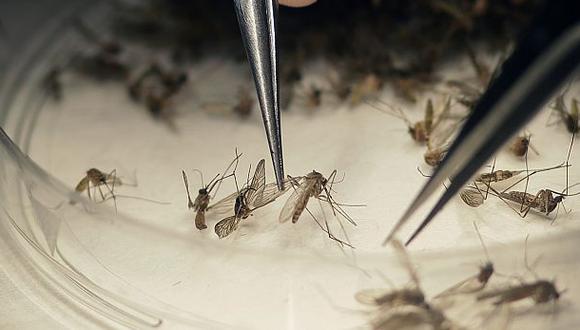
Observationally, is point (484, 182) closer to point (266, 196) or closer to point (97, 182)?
point (266, 196)

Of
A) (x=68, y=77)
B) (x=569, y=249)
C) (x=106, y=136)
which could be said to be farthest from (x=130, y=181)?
(x=569, y=249)

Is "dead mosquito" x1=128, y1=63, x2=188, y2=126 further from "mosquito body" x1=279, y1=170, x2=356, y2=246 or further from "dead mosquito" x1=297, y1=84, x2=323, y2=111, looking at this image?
"mosquito body" x1=279, y1=170, x2=356, y2=246

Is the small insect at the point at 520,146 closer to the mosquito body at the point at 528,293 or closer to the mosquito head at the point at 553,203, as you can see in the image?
the mosquito head at the point at 553,203

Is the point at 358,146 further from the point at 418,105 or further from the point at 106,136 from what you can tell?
the point at 106,136

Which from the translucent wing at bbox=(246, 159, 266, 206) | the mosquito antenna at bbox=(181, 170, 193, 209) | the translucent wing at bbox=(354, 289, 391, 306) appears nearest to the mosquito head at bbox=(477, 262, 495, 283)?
the translucent wing at bbox=(354, 289, 391, 306)

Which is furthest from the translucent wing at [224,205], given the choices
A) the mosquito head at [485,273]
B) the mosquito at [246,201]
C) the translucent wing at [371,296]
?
the mosquito head at [485,273]
